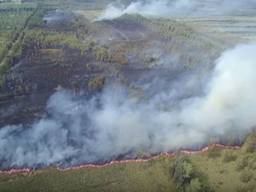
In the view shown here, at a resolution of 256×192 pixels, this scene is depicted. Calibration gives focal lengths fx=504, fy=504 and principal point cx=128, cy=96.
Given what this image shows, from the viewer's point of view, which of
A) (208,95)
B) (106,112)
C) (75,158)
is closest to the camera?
(75,158)

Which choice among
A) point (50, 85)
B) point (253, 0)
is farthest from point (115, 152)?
point (253, 0)

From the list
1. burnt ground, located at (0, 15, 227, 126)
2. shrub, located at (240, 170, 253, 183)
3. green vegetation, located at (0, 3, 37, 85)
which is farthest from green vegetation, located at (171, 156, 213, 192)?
green vegetation, located at (0, 3, 37, 85)

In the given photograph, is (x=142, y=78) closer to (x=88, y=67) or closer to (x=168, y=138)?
(x=88, y=67)

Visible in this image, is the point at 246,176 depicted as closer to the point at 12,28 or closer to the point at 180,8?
the point at 12,28

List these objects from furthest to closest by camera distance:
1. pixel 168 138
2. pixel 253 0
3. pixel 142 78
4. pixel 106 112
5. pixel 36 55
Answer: pixel 253 0
pixel 36 55
pixel 142 78
pixel 106 112
pixel 168 138

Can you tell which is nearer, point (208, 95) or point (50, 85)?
point (208, 95)

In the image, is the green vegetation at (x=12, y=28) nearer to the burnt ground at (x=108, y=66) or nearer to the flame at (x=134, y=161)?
the burnt ground at (x=108, y=66)

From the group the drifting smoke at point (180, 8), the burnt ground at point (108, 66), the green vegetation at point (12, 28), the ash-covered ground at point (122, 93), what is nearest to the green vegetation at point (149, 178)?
the ash-covered ground at point (122, 93)
